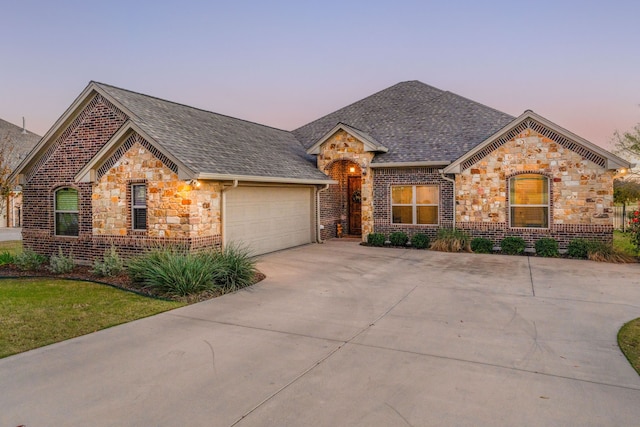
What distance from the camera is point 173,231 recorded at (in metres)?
10.5

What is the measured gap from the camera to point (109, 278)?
10.1m

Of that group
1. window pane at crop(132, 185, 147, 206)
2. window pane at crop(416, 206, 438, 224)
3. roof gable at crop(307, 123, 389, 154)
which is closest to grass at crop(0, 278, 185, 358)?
window pane at crop(132, 185, 147, 206)

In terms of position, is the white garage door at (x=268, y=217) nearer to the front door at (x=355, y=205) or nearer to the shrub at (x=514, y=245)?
the front door at (x=355, y=205)

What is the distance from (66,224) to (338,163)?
36.3ft

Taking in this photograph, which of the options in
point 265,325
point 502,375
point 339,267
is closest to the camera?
point 502,375

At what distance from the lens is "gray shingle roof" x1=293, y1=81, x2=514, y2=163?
16.4m

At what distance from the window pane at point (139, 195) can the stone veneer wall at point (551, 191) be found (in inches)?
426

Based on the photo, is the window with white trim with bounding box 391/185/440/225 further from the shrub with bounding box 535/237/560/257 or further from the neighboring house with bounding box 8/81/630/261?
the shrub with bounding box 535/237/560/257

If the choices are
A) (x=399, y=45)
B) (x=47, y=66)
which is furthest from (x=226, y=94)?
(x=399, y=45)

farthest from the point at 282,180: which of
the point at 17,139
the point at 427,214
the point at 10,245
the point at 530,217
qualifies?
the point at 17,139

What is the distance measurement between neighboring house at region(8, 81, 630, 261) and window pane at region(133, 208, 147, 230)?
4 cm

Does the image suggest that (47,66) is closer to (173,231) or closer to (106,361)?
(173,231)

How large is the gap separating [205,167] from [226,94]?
66.2 ft

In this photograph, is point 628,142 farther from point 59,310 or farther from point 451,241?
point 59,310
